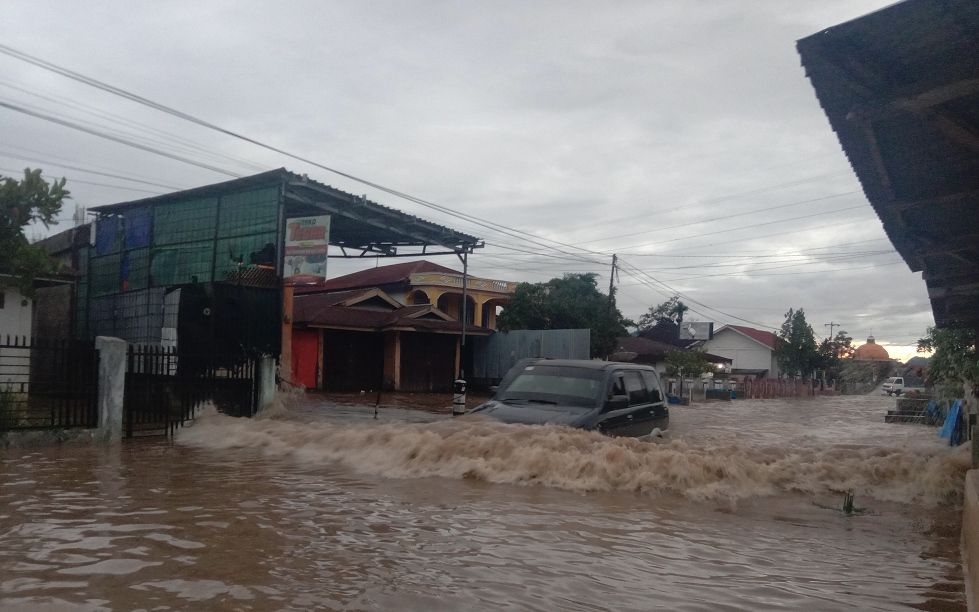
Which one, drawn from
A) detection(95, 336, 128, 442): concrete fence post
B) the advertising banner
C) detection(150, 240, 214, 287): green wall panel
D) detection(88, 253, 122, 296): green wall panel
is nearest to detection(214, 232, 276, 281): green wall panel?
detection(150, 240, 214, 287): green wall panel

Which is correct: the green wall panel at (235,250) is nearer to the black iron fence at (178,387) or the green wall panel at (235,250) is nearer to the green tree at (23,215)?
the black iron fence at (178,387)

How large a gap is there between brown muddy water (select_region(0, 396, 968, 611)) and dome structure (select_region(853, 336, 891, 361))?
65201 millimetres

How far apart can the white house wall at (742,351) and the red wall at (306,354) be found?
3740 cm

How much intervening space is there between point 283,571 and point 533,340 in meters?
24.8

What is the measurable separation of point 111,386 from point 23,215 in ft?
10.3

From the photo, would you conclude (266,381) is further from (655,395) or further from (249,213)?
(655,395)

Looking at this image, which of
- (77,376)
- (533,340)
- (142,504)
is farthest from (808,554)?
(533,340)

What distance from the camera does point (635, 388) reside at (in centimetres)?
1117

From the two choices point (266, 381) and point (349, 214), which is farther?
point (349, 214)

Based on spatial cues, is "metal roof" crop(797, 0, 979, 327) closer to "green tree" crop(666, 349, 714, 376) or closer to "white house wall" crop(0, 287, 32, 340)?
"white house wall" crop(0, 287, 32, 340)

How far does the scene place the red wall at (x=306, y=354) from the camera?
1102 inches

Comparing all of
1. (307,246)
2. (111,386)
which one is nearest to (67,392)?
(111,386)

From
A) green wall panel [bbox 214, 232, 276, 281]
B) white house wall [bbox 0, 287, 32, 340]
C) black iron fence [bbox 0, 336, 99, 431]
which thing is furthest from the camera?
green wall panel [bbox 214, 232, 276, 281]

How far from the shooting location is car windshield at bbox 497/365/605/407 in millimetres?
10320
